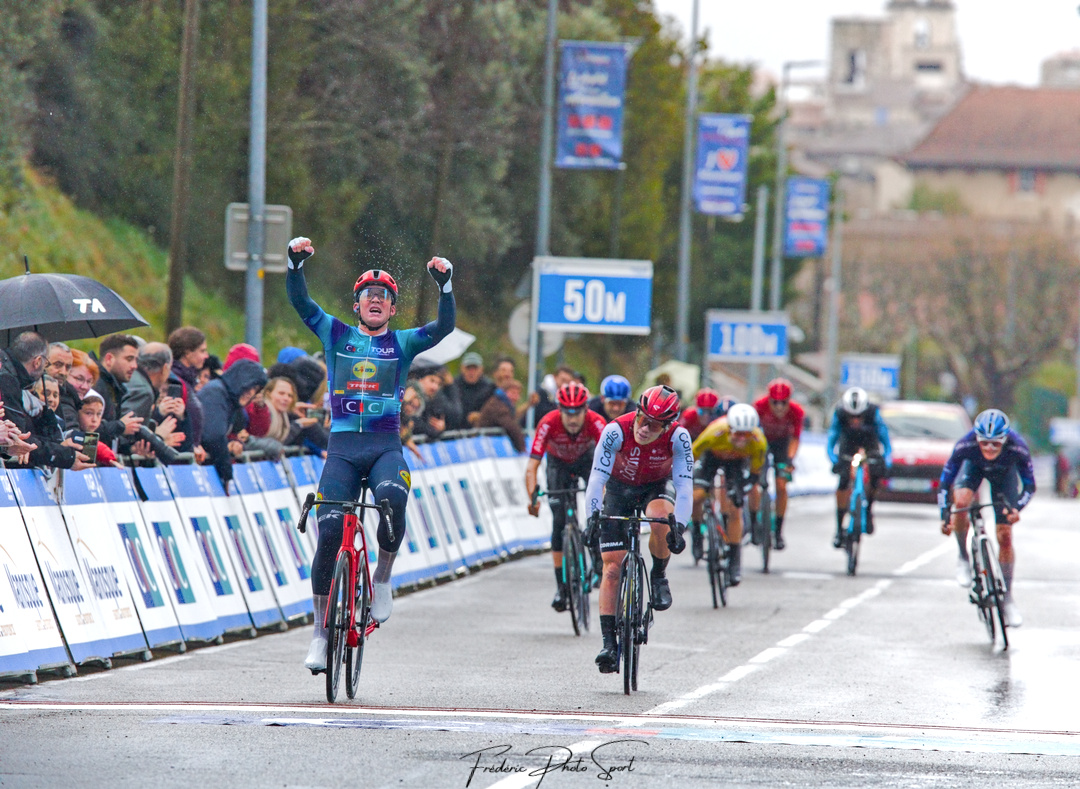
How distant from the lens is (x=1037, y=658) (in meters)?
13.7

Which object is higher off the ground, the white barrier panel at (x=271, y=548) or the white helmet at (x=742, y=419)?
the white helmet at (x=742, y=419)

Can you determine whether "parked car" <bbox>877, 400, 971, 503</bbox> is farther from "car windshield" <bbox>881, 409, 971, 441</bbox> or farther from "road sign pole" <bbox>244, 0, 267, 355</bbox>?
"road sign pole" <bbox>244, 0, 267, 355</bbox>

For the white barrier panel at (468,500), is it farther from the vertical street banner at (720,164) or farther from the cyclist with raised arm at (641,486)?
the vertical street banner at (720,164)

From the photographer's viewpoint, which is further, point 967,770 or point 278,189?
point 278,189

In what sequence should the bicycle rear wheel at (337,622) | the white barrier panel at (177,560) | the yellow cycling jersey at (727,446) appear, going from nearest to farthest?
the bicycle rear wheel at (337,622) < the white barrier panel at (177,560) < the yellow cycling jersey at (727,446)

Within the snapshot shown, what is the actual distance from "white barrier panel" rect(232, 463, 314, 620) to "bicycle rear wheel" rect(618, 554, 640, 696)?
13.0 feet

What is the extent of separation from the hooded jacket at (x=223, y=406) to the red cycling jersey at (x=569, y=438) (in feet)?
6.90

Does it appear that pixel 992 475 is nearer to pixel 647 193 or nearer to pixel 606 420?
pixel 606 420

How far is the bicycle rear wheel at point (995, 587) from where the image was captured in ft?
47.5

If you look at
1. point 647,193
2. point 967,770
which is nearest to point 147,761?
point 967,770

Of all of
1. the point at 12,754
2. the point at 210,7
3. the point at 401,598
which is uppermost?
the point at 210,7

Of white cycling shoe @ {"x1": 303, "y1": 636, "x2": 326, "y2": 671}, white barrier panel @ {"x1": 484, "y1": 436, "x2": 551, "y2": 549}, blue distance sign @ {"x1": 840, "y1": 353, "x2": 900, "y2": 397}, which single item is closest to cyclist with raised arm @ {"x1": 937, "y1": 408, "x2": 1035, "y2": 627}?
white cycling shoe @ {"x1": 303, "y1": 636, "x2": 326, "y2": 671}

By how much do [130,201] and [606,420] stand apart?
20.6m

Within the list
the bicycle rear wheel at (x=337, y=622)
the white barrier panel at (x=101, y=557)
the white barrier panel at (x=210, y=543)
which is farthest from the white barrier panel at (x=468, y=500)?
the bicycle rear wheel at (x=337, y=622)
